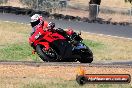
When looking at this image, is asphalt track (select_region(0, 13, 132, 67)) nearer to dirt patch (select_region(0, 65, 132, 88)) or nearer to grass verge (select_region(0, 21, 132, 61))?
grass verge (select_region(0, 21, 132, 61))

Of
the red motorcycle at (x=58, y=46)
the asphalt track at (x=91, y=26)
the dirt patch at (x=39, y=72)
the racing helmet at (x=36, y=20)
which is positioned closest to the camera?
the dirt patch at (x=39, y=72)

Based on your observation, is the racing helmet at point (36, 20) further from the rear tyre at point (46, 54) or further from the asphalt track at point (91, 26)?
the asphalt track at point (91, 26)

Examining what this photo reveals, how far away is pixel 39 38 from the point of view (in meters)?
16.2

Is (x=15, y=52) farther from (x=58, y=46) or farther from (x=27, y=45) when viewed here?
(x=58, y=46)

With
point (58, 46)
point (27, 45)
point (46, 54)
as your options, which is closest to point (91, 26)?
point (27, 45)

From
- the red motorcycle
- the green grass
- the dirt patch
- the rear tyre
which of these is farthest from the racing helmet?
the green grass

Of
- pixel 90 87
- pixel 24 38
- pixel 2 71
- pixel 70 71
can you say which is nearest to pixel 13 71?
pixel 2 71

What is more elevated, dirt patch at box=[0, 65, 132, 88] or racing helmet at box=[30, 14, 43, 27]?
racing helmet at box=[30, 14, 43, 27]

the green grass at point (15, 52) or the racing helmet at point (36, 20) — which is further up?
the racing helmet at point (36, 20)

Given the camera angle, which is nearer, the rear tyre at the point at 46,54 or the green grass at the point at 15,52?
the rear tyre at the point at 46,54

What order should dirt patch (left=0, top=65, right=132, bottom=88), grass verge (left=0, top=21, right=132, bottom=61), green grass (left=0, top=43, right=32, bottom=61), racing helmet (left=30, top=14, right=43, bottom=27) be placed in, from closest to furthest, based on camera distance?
dirt patch (left=0, top=65, right=132, bottom=88) → racing helmet (left=30, top=14, right=43, bottom=27) → green grass (left=0, top=43, right=32, bottom=61) → grass verge (left=0, top=21, right=132, bottom=61)

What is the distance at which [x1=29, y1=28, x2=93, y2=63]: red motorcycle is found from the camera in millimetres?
16281

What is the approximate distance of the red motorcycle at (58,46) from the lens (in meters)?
16.3

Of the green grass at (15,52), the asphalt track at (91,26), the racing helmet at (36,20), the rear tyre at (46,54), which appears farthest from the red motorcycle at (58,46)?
the asphalt track at (91,26)
